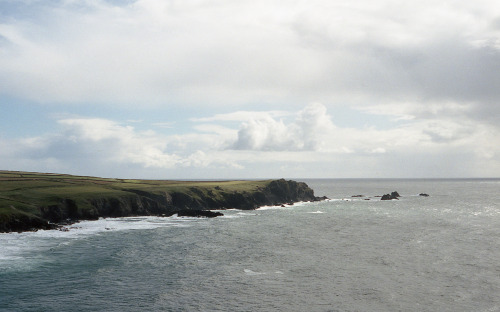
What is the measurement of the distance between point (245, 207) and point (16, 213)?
7243 centimetres

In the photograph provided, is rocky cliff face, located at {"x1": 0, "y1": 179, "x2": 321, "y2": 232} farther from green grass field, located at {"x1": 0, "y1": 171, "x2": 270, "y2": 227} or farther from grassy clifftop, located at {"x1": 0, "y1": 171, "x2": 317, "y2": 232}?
green grass field, located at {"x1": 0, "y1": 171, "x2": 270, "y2": 227}

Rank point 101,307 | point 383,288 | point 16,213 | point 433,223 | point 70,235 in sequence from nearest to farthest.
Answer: point 101,307
point 383,288
point 70,235
point 16,213
point 433,223

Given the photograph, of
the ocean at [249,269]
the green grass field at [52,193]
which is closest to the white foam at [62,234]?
the ocean at [249,269]

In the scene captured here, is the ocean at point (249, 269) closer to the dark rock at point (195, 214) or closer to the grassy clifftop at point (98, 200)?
the grassy clifftop at point (98, 200)

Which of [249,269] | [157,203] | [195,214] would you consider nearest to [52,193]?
[157,203]

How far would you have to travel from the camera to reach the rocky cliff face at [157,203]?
90.4 metres

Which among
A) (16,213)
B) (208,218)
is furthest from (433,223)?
(16,213)

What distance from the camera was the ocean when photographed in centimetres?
3878

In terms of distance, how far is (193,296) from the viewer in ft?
133

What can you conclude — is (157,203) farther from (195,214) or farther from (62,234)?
(62,234)

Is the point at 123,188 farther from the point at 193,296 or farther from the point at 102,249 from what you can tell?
the point at 193,296

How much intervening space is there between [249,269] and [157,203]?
69725 millimetres

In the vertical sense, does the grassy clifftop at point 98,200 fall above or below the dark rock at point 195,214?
above

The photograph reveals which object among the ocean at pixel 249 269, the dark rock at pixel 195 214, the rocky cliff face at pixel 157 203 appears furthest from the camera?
the dark rock at pixel 195 214
